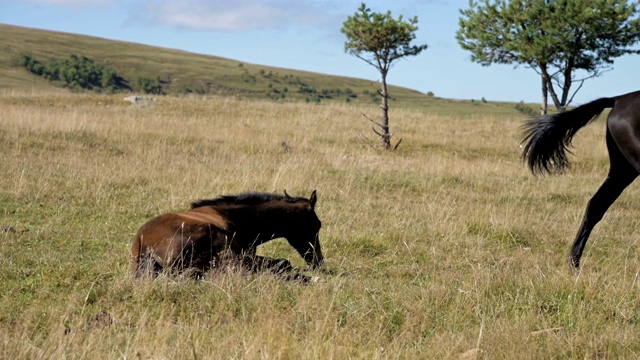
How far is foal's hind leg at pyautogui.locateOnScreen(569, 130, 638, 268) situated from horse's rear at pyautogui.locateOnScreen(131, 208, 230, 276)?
161 inches

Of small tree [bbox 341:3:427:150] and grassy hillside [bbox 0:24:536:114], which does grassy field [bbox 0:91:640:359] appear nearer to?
small tree [bbox 341:3:427:150]

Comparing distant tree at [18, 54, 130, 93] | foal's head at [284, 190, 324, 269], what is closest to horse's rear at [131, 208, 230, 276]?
foal's head at [284, 190, 324, 269]

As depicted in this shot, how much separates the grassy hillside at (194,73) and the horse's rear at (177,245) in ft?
280

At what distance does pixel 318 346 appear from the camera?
14.5 feet

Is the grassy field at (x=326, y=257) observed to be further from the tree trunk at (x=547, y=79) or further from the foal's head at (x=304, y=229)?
the tree trunk at (x=547, y=79)

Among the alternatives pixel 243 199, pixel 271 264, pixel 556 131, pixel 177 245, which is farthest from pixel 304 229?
pixel 556 131

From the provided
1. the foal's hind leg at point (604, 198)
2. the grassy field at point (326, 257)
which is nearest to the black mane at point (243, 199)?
the grassy field at point (326, 257)

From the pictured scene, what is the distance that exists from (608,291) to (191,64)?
440 ft

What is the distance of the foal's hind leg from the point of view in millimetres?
8125

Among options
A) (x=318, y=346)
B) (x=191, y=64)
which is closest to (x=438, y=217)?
(x=318, y=346)

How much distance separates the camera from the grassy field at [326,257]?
15.6 ft

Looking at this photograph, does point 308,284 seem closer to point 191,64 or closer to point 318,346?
point 318,346

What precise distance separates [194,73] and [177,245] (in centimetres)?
11990

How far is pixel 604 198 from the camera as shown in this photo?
26.8 ft
